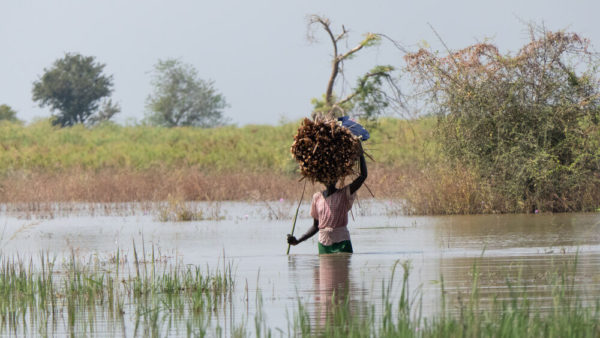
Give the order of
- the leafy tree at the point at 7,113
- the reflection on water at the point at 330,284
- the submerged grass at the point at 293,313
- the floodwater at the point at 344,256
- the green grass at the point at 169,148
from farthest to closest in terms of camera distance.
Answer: the leafy tree at the point at 7,113, the green grass at the point at 169,148, the floodwater at the point at 344,256, the reflection on water at the point at 330,284, the submerged grass at the point at 293,313

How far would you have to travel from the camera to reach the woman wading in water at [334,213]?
10.8m

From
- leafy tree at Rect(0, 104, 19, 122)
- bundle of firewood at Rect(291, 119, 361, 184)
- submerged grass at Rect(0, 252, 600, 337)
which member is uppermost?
leafy tree at Rect(0, 104, 19, 122)

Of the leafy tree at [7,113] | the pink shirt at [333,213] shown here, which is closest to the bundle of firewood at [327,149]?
the pink shirt at [333,213]

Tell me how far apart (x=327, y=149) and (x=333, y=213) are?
2.65 feet

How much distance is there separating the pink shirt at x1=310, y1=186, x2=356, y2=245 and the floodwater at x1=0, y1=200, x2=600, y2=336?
21cm

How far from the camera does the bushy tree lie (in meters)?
21.0

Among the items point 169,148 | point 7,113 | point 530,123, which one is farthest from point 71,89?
point 530,123

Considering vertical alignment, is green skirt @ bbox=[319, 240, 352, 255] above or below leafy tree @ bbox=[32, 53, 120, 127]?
below

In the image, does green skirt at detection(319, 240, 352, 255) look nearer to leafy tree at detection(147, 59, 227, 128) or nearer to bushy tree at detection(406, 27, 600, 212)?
bushy tree at detection(406, 27, 600, 212)

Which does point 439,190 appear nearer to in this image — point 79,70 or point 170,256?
point 170,256

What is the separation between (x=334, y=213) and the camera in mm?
10914

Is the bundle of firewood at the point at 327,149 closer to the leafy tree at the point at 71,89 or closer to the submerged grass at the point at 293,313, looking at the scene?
the submerged grass at the point at 293,313

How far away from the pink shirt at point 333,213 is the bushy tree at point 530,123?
10.4 metres

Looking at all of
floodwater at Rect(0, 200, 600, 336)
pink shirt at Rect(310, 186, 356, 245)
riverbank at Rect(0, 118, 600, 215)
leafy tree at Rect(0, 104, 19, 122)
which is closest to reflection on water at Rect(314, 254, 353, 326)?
floodwater at Rect(0, 200, 600, 336)
